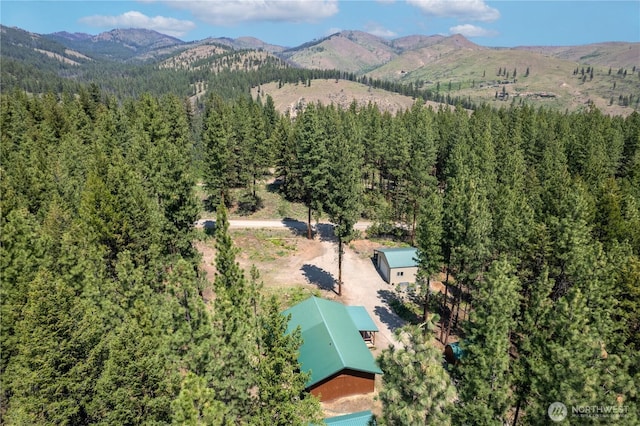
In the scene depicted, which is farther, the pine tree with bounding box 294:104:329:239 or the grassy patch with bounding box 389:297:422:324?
the pine tree with bounding box 294:104:329:239

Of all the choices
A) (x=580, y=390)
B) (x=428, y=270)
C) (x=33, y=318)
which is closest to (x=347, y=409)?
(x=428, y=270)

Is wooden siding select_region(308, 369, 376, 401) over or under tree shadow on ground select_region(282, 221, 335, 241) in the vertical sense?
under

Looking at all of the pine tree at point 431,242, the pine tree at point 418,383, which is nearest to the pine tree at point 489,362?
the pine tree at point 418,383

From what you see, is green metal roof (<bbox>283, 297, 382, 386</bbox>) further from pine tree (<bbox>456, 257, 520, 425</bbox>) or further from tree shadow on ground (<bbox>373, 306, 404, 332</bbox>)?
pine tree (<bbox>456, 257, 520, 425</bbox>)

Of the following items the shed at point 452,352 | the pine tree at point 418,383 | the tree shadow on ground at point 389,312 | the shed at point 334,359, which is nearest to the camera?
the pine tree at point 418,383

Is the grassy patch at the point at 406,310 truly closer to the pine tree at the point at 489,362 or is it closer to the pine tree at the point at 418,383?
the pine tree at the point at 489,362

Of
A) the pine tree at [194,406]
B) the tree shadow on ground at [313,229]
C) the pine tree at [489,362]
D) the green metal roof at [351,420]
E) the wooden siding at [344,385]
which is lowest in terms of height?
the wooden siding at [344,385]

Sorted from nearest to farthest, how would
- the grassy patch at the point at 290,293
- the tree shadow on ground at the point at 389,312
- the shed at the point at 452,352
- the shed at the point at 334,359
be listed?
1. the shed at the point at 334,359
2. the shed at the point at 452,352
3. the tree shadow on ground at the point at 389,312
4. the grassy patch at the point at 290,293

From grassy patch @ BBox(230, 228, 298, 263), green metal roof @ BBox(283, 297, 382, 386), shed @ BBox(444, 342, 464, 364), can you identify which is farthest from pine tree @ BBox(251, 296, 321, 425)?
grassy patch @ BBox(230, 228, 298, 263)
